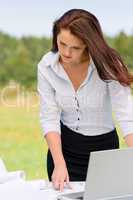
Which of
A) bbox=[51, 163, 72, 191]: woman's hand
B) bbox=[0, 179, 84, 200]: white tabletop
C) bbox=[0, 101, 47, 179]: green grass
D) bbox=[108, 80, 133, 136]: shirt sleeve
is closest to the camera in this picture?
bbox=[0, 179, 84, 200]: white tabletop

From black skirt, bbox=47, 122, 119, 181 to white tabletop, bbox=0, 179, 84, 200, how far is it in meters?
0.32

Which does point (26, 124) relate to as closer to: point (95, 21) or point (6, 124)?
point (6, 124)

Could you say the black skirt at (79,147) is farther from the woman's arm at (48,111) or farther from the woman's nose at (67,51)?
the woman's nose at (67,51)

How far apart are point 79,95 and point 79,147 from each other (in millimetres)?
237

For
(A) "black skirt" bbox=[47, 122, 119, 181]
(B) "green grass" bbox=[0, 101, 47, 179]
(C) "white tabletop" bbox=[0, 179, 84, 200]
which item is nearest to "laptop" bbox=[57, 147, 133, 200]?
(C) "white tabletop" bbox=[0, 179, 84, 200]

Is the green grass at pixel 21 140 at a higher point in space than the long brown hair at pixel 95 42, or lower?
lower

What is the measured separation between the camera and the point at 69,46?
6.35ft

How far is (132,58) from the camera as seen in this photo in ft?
17.9

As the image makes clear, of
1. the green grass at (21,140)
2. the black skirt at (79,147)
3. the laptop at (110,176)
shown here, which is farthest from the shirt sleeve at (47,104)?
the green grass at (21,140)

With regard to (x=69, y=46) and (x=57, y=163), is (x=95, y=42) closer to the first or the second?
(x=69, y=46)

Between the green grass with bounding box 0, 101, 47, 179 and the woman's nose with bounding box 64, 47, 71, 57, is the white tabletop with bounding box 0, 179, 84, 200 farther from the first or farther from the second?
the green grass with bounding box 0, 101, 47, 179

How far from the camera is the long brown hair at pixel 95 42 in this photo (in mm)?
1954

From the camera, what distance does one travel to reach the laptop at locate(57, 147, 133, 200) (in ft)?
5.33

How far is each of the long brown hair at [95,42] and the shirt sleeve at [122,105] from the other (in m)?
0.05
